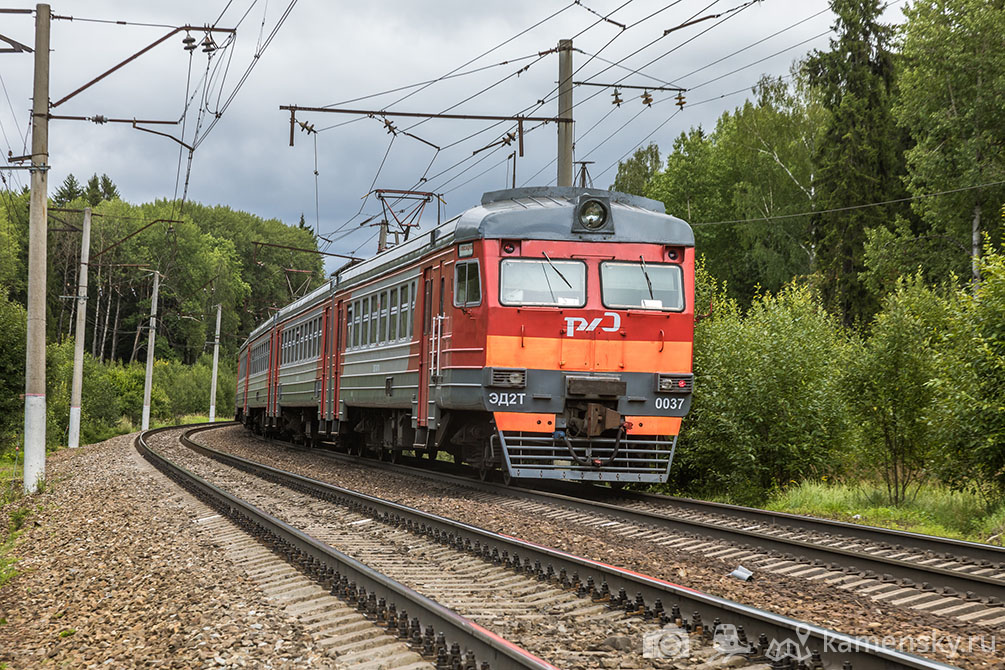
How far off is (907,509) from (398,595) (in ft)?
26.3

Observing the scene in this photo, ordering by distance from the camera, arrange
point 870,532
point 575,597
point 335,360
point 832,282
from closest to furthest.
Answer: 1. point 575,597
2. point 870,532
3. point 335,360
4. point 832,282

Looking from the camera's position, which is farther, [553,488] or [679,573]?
[553,488]

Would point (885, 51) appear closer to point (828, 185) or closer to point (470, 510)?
point (828, 185)

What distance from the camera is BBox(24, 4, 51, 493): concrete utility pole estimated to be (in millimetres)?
16578

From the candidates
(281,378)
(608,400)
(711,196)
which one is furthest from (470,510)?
(711,196)

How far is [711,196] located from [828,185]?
1222cm

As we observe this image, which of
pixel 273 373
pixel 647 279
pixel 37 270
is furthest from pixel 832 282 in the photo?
pixel 37 270

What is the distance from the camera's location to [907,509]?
1220 centimetres

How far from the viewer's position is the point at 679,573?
741 centimetres

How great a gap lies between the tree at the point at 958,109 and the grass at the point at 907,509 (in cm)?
1783

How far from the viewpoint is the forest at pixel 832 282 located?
13.2m

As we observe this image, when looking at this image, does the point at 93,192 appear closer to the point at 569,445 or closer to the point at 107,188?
the point at 107,188

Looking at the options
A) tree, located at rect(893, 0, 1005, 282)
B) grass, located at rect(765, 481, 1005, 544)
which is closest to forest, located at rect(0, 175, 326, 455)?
tree, located at rect(893, 0, 1005, 282)

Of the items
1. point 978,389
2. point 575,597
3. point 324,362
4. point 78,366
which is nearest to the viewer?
point 575,597
